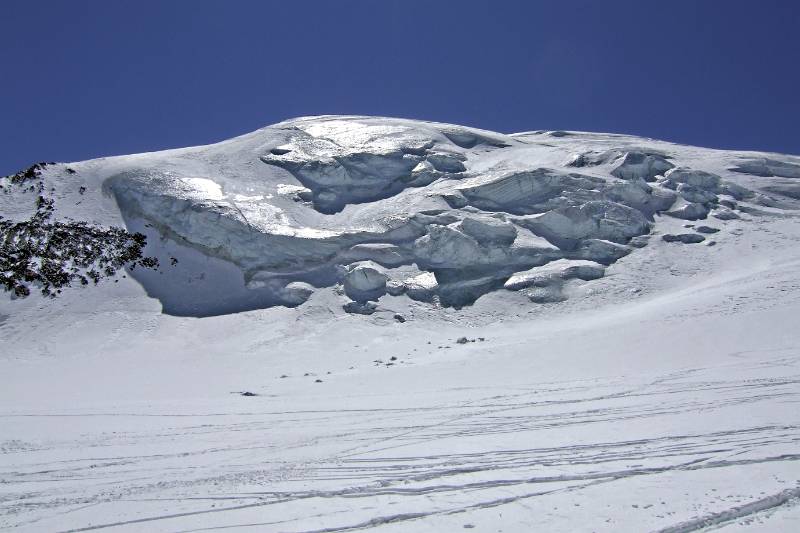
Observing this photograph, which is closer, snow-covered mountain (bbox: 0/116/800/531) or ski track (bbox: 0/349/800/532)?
ski track (bbox: 0/349/800/532)

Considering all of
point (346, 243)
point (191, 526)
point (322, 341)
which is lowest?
point (322, 341)

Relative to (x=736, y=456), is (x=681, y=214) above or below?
above

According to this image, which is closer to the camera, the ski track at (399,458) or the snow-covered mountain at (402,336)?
the ski track at (399,458)

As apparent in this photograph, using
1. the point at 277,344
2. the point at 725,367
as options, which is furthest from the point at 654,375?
the point at 277,344

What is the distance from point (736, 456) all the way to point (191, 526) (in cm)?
709

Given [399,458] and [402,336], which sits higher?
[399,458]

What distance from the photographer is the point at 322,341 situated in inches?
1015

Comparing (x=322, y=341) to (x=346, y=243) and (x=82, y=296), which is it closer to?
(x=346, y=243)

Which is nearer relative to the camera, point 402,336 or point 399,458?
point 399,458

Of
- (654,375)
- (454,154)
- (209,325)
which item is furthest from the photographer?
(454,154)

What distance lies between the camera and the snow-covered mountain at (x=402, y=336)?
296 inches

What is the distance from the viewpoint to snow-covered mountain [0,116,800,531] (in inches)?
296

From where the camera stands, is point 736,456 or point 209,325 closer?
point 736,456

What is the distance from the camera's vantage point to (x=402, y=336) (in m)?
26.3
